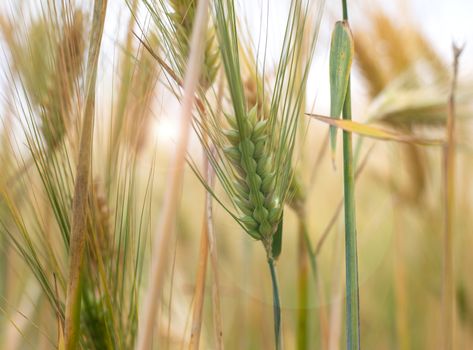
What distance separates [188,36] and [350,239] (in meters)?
0.23

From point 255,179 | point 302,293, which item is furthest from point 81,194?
point 302,293

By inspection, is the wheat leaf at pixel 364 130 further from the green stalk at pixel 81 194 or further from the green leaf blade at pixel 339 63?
the green stalk at pixel 81 194

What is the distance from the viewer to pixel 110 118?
0.59m

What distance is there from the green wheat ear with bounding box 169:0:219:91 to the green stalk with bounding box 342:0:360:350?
14 cm

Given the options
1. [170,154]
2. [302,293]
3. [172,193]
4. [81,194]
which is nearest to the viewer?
[172,193]

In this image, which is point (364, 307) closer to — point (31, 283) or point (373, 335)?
point (373, 335)

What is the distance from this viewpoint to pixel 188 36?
1.88 feet

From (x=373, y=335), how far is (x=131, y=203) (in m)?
1.14

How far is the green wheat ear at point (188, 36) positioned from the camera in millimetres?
545

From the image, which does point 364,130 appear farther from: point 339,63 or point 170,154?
point 170,154

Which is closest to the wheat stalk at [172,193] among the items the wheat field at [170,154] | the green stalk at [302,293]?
the wheat field at [170,154]

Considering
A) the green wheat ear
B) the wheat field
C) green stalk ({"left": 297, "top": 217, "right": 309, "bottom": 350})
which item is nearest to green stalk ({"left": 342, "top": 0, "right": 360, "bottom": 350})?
the wheat field

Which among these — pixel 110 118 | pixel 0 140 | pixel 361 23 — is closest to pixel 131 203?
pixel 110 118

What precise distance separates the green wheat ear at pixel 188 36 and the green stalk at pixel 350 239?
0.14m
